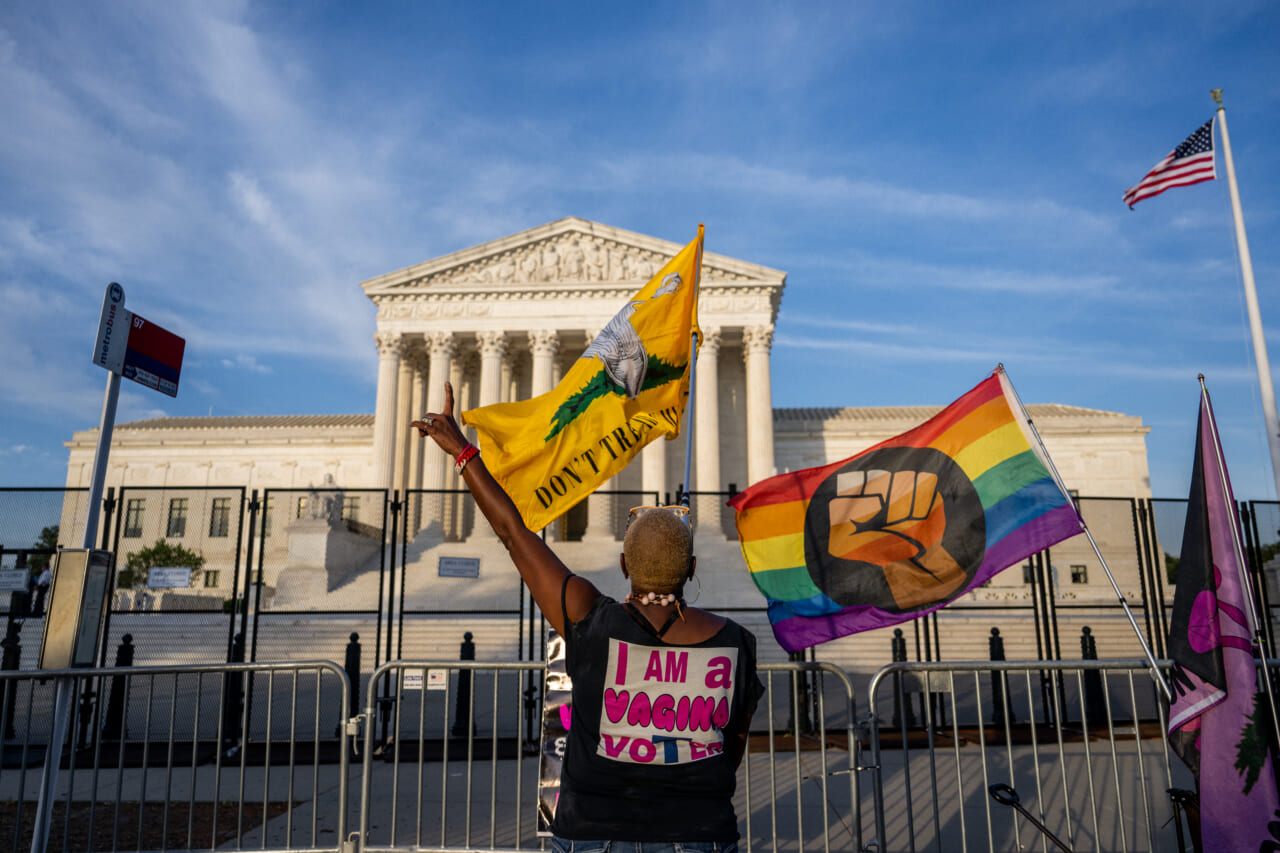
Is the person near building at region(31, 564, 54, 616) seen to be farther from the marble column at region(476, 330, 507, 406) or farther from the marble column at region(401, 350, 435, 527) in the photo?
the marble column at region(401, 350, 435, 527)

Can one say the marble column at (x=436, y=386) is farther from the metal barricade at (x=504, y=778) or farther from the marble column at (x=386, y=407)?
the metal barricade at (x=504, y=778)

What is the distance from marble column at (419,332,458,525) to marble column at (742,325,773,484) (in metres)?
15.2

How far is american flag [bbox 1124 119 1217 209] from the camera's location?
52.1ft

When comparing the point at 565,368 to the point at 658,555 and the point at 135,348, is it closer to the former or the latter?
the point at 135,348

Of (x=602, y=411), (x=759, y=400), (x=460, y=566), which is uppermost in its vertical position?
(x=759, y=400)

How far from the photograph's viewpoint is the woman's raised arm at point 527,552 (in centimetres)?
275

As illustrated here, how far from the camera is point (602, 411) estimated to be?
5.70 meters

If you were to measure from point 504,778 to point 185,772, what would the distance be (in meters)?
3.61

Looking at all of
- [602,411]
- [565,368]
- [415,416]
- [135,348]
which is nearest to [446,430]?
[602,411]

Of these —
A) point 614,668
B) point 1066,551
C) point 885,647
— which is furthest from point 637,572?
point 885,647

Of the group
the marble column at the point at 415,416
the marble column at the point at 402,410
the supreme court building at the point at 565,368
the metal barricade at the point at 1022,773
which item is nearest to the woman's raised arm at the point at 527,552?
the metal barricade at the point at 1022,773

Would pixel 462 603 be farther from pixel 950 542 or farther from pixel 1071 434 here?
pixel 1071 434

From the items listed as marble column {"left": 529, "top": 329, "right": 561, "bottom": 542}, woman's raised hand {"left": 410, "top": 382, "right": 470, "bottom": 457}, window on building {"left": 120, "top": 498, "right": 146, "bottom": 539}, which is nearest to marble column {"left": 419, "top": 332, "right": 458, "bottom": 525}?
marble column {"left": 529, "top": 329, "right": 561, "bottom": 542}

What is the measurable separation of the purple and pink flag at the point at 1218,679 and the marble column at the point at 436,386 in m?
37.4
